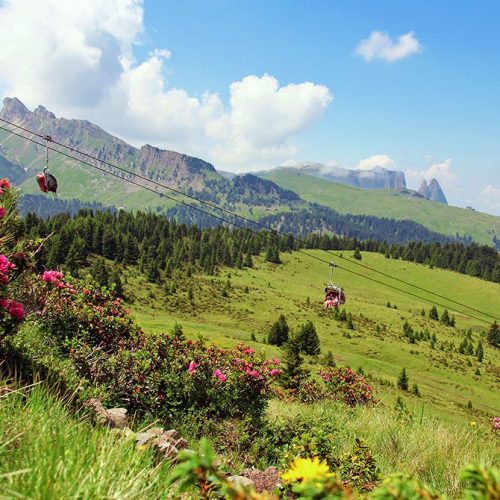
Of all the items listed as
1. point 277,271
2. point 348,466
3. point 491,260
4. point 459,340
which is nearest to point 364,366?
point 459,340

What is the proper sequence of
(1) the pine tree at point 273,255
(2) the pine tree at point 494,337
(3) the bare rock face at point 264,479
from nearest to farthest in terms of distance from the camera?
(3) the bare rock face at point 264,479 → (2) the pine tree at point 494,337 → (1) the pine tree at point 273,255

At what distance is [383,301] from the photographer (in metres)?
135

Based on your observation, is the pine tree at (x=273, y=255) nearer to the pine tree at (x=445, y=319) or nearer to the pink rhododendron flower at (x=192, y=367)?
the pine tree at (x=445, y=319)

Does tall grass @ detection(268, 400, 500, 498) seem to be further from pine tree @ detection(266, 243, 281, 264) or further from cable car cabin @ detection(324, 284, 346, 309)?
pine tree @ detection(266, 243, 281, 264)

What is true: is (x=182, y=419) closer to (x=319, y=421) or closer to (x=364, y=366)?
(x=319, y=421)

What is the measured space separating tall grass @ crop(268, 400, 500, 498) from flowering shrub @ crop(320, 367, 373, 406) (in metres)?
8.68

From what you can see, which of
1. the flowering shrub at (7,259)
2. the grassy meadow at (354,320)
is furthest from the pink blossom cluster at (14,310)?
the grassy meadow at (354,320)

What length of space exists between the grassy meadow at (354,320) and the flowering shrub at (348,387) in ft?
42.4

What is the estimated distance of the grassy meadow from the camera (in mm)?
57438

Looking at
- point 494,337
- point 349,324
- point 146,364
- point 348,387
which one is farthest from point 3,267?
point 494,337

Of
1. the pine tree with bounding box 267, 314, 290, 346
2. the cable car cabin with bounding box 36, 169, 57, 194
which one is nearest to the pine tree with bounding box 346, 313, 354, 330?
the pine tree with bounding box 267, 314, 290, 346

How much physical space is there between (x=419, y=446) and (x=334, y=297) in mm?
10408

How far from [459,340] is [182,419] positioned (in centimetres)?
10176

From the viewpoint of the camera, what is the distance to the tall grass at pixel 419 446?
6.08 metres
